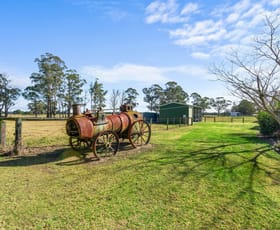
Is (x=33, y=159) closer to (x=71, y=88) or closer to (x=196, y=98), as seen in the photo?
(x=71, y=88)

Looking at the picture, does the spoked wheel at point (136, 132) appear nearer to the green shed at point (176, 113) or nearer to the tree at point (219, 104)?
the green shed at point (176, 113)

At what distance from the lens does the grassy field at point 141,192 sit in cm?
300

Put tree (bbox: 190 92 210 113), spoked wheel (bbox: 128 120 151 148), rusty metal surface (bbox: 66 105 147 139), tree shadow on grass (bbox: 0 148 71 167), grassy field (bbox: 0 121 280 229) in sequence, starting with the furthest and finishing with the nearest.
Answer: tree (bbox: 190 92 210 113) → spoked wheel (bbox: 128 120 151 148) → rusty metal surface (bbox: 66 105 147 139) → tree shadow on grass (bbox: 0 148 71 167) → grassy field (bbox: 0 121 280 229)

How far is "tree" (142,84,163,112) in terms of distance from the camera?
49062mm

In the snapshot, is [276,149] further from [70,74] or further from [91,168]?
[70,74]

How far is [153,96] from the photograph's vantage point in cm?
4984

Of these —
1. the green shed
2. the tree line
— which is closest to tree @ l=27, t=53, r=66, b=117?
the tree line

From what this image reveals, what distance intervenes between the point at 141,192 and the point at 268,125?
992 cm

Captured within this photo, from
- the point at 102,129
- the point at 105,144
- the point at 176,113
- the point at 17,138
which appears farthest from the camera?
the point at 176,113

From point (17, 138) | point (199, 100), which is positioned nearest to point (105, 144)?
point (17, 138)

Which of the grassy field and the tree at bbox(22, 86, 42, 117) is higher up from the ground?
the tree at bbox(22, 86, 42, 117)

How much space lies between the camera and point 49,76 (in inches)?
1312

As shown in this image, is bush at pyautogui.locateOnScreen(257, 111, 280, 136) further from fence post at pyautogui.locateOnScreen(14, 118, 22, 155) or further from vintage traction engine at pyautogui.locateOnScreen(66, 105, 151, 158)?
fence post at pyautogui.locateOnScreen(14, 118, 22, 155)

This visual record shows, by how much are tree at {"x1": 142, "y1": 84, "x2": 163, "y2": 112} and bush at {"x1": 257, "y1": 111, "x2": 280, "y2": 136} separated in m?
37.2
